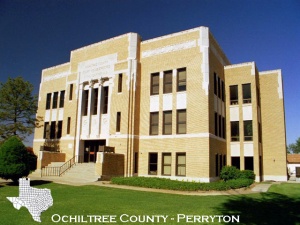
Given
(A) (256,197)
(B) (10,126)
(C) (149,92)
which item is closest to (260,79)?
(C) (149,92)

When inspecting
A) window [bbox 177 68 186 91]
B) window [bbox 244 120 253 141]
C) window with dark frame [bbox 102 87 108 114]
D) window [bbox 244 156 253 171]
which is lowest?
window [bbox 244 156 253 171]

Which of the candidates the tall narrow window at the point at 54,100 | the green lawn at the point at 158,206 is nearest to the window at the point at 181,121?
the green lawn at the point at 158,206

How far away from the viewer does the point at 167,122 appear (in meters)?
24.7

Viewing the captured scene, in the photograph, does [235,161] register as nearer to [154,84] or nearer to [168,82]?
[168,82]

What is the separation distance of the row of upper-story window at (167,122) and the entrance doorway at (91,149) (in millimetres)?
5905

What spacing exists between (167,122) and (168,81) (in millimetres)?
3861

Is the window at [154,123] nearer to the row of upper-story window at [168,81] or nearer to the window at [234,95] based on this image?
the row of upper-story window at [168,81]

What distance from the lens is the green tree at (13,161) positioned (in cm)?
1895

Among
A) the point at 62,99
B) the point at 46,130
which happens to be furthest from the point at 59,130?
the point at 62,99

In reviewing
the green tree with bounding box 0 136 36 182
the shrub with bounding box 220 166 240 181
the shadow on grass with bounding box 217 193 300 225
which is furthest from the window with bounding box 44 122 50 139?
the shadow on grass with bounding box 217 193 300 225

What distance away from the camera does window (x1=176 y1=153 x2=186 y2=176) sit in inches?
902

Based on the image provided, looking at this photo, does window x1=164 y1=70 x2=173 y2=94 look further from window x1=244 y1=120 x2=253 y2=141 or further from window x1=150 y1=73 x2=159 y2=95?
window x1=244 y1=120 x2=253 y2=141

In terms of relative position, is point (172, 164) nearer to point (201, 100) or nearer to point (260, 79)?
point (201, 100)

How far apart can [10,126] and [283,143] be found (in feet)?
92.7
